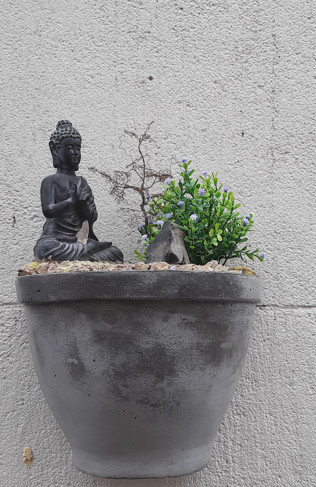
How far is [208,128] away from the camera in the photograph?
66.8 inches

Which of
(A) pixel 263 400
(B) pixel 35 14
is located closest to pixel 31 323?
(A) pixel 263 400

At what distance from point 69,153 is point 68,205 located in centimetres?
16

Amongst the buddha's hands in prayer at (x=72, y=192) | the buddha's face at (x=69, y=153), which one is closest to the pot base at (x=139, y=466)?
the buddha's hands in prayer at (x=72, y=192)

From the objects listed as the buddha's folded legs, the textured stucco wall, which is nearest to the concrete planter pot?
the buddha's folded legs

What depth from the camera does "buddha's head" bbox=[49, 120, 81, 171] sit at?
53.7 inches

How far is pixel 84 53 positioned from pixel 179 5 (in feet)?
1.30

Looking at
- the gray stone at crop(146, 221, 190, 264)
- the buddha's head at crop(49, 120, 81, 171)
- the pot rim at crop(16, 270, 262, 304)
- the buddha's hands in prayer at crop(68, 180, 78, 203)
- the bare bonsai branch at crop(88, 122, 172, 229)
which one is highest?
the buddha's head at crop(49, 120, 81, 171)

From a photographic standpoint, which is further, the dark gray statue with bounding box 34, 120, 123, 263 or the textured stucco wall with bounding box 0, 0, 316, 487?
the textured stucco wall with bounding box 0, 0, 316, 487

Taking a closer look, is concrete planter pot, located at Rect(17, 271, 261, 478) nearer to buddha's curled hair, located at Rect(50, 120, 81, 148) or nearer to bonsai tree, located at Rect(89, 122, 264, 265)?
bonsai tree, located at Rect(89, 122, 264, 265)

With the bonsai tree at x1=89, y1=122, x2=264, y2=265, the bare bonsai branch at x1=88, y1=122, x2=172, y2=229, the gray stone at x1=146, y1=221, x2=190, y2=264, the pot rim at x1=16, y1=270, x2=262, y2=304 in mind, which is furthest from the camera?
the bare bonsai branch at x1=88, y1=122, x2=172, y2=229

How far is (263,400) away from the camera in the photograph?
1.58m

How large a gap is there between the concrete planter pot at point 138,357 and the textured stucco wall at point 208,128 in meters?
0.43

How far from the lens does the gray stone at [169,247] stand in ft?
4.06

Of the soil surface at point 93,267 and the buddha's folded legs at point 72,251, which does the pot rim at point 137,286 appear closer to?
the soil surface at point 93,267
